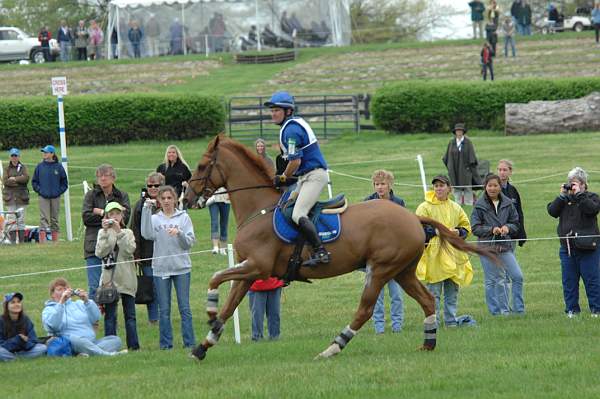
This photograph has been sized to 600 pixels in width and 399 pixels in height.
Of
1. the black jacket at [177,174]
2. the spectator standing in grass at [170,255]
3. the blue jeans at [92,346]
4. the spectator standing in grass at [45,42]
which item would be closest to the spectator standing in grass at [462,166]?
the black jacket at [177,174]

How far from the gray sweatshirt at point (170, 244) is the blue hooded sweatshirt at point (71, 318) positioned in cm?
94

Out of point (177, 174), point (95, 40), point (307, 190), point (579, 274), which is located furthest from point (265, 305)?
point (95, 40)

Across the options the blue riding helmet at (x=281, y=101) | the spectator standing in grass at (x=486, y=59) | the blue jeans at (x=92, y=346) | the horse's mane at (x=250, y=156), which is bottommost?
the blue jeans at (x=92, y=346)

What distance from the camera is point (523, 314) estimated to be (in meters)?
15.5

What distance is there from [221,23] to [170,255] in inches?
1788

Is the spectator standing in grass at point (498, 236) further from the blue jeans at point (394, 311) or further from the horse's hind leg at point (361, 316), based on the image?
the horse's hind leg at point (361, 316)

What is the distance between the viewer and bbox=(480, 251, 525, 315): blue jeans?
50.9 ft

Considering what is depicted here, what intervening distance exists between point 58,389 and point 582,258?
7.34 m

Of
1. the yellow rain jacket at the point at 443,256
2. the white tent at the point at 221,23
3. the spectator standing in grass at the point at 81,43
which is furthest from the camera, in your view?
the spectator standing in grass at the point at 81,43

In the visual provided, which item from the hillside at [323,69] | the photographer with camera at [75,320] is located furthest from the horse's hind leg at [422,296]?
the hillside at [323,69]

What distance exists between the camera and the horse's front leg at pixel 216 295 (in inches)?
485

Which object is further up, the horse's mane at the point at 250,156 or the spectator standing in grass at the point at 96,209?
the horse's mane at the point at 250,156

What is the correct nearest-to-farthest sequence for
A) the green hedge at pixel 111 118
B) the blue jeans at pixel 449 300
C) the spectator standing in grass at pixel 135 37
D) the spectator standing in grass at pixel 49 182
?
the blue jeans at pixel 449 300 < the spectator standing in grass at pixel 49 182 < the green hedge at pixel 111 118 < the spectator standing in grass at pixel 135 37

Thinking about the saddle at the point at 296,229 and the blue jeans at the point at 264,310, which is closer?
the saddle at the point at 296,229
